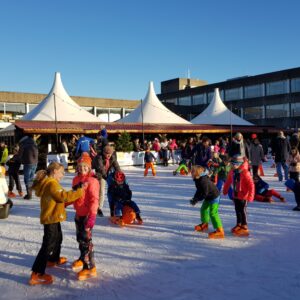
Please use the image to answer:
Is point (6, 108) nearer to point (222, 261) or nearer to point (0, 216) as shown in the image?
point (0, 216)

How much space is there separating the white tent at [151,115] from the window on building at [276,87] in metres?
23.4

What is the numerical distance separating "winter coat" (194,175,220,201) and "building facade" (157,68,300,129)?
35.9m

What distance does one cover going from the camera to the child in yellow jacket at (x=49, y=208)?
135 inches

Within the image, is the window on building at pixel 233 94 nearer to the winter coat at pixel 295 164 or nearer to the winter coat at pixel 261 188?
the winter coat at pixel 295 164

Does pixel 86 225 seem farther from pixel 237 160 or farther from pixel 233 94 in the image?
pixel 233 94

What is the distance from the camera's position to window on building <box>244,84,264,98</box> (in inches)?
1750

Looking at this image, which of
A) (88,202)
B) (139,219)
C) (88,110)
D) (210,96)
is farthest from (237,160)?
(210,96)

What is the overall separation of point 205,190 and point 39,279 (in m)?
2.45

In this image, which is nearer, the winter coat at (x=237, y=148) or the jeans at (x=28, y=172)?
the jeans at (x=28, y=172)

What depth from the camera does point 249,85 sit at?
1794 inches

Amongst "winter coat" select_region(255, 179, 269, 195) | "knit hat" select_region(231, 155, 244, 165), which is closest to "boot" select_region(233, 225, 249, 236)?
"knit hat" select_region(231, 155, 244, 165)

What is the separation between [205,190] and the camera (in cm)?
492

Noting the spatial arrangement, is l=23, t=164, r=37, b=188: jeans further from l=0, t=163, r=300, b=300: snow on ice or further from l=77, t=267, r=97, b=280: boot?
l=77, t=267, r=97, b=280: boot

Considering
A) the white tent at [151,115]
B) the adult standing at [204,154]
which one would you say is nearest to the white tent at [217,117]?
the white tent at [151,115]
